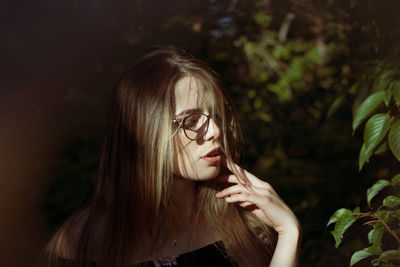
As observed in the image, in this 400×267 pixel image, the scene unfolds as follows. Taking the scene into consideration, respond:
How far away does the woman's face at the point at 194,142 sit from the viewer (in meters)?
1.43

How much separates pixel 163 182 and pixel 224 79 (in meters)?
1.10

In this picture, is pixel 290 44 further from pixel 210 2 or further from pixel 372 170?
pixel 372 170

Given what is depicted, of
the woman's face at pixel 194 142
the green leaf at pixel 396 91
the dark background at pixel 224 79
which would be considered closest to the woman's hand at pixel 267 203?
the woman's face at pixel 194 142

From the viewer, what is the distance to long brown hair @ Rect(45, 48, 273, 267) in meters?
1.44

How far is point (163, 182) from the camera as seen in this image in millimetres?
1473

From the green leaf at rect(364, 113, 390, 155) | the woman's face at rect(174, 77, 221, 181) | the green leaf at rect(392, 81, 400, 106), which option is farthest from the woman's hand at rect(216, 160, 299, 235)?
the green leaf at rect(392, 81, 400, 106)

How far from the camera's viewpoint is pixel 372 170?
320 centimetres

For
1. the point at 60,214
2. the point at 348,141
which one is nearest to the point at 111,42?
the point at 60,214

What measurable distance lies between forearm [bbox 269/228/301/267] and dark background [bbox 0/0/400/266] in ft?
2.33

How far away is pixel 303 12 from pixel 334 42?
1.03 feet

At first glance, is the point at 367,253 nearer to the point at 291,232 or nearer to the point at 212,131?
the point at 291,232

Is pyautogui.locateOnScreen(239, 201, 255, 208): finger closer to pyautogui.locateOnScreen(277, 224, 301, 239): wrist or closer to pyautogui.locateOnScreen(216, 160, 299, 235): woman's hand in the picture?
pyautogui.locateOnScreen(216, 160, 299, 235): woman's hand

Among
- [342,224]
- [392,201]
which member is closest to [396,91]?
[392,201]

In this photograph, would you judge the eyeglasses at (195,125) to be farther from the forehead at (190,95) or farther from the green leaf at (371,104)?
the green leaf at (371,104)
